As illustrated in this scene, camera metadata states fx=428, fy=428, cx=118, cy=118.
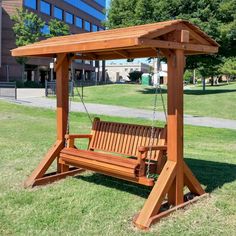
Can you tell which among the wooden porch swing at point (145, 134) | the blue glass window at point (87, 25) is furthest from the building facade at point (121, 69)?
the wooden porch swing at point (145, 134)

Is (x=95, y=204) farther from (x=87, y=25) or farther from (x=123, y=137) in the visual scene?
(x=87, y=25)

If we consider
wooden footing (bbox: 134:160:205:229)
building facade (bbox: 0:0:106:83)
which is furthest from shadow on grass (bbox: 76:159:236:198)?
building facade (bbox: 0:0:106:83)

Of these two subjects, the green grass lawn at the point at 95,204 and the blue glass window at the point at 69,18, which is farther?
the blue glass window at the point at 69,18

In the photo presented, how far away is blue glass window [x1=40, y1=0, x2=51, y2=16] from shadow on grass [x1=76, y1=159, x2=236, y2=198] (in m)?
59.9

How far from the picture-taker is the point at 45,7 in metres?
65.6

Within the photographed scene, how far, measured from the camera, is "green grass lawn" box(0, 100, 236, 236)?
479 cm

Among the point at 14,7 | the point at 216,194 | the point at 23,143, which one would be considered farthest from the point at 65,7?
the point at 216,194

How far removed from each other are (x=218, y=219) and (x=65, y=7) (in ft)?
233

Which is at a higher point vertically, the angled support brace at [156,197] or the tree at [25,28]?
the tree at [25,28]

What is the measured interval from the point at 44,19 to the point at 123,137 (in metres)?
60.9

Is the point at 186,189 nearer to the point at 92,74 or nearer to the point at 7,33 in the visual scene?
the point at 7,33

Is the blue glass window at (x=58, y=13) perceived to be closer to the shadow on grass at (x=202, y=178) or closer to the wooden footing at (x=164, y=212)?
the shadow on grass at (x=202, y=178)

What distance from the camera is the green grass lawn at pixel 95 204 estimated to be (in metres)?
4.79

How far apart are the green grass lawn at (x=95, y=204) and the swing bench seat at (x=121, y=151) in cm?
40
